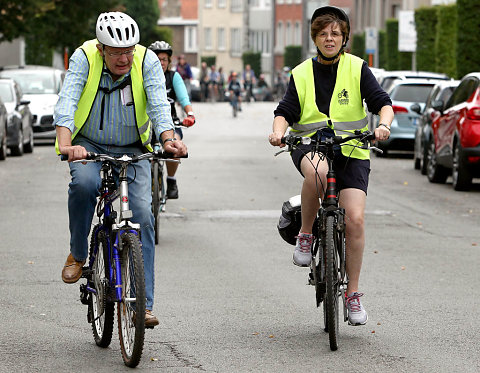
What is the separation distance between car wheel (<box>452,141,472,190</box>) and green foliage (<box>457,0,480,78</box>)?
10.7 meters

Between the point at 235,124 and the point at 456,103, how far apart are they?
25.0m

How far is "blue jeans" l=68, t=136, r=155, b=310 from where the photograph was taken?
23.5ft

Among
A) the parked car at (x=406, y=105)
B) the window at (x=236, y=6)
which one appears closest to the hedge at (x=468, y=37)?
the parked car at (x=406, y=105)

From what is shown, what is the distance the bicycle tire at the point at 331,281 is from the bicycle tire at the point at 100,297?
1.18 metres

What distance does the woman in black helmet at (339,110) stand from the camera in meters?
7.63

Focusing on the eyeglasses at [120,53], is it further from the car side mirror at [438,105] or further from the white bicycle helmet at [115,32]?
the car side mirror at [438,105]

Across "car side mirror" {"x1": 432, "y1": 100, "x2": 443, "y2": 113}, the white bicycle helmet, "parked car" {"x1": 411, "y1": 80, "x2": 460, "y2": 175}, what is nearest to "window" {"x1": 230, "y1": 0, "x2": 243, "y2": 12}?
"parked car" {"x1": 411, "y1": 80, "x2": 460, "y2": 175}

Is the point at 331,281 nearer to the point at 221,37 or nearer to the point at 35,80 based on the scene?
the point at 35,80

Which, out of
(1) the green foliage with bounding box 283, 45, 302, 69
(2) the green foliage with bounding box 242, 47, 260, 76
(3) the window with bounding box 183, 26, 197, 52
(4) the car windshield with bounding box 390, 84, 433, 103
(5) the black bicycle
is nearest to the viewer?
(5) the black bicycle

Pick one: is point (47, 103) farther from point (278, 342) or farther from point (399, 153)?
point (278, 342)

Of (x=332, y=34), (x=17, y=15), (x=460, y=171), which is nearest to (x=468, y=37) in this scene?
(x=460, y=171)

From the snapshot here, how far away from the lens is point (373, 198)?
1795cm

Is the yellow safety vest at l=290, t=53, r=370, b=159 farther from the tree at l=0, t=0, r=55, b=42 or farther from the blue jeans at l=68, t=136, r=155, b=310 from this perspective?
the tree at l=0, t=0, r=55, b=42

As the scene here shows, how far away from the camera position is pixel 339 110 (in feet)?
25.3
